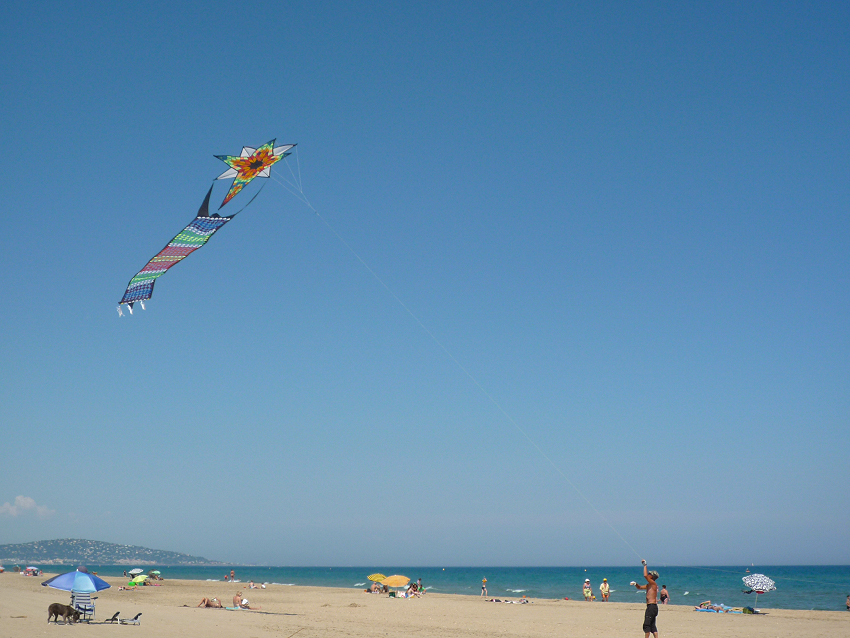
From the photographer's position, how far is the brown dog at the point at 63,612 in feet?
36.4

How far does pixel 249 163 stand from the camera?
10414 mm

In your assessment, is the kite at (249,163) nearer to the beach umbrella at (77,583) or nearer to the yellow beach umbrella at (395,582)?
the beach umbrella at (77,583)

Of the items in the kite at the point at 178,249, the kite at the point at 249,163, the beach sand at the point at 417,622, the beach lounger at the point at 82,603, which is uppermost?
the kite at the point at 249,163

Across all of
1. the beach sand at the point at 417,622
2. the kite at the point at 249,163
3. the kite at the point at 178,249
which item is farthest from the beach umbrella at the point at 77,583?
the kite at the point at 249,163

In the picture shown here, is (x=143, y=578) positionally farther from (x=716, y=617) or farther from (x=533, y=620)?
(x=716, y=617)

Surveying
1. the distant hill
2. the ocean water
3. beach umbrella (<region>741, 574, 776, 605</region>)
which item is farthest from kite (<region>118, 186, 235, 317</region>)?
the distant hill

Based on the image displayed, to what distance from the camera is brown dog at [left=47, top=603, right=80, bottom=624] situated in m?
11.1

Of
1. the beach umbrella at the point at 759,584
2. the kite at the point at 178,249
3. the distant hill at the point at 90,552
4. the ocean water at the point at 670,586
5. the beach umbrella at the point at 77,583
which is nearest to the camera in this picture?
the kite at the point at 178,249

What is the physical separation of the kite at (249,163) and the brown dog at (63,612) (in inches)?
298

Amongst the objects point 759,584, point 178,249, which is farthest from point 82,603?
point 759,584

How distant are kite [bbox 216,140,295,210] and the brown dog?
7.56 m

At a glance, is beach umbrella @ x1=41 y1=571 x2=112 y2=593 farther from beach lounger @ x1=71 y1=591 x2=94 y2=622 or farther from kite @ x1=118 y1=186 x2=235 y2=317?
kite @ x1=118 y1=186 x2=235 y2=317

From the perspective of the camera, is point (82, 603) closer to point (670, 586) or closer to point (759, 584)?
point (759, 584)

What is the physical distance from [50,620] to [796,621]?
17248 millimetres
